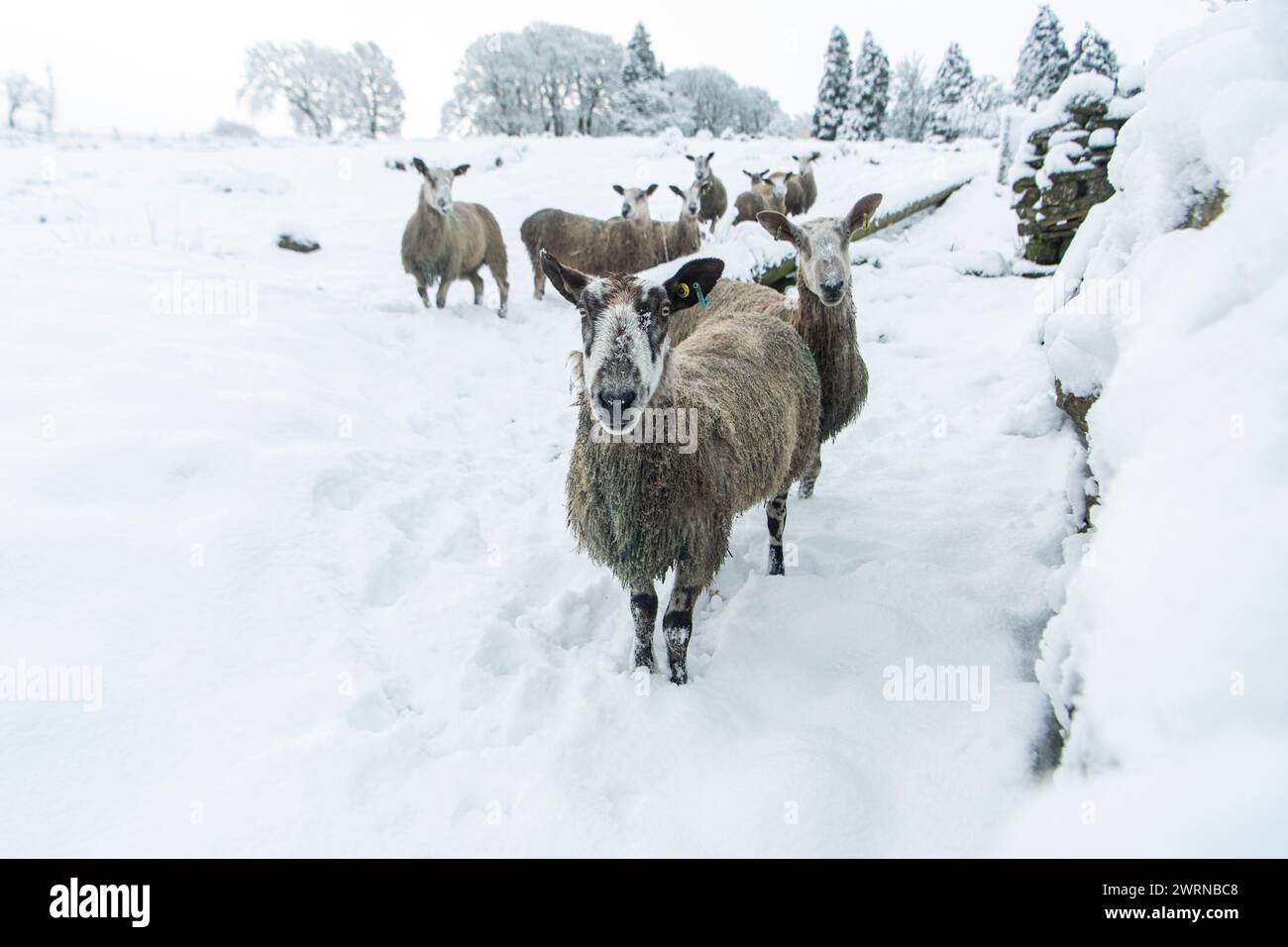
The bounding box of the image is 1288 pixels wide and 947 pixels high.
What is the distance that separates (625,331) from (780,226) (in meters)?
2.61

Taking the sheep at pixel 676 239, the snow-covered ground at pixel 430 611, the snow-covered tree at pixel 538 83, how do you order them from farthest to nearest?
the snow-covered tree at pixel 538 83 → the sheep at pixel 676 239 → the snow-covered ground at pixel 430 611

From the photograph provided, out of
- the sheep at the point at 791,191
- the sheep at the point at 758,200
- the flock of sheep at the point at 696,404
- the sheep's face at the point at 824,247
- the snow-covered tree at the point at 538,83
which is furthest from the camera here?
the snow-covered tree at the point at 538,83

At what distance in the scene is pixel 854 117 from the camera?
40438 mm

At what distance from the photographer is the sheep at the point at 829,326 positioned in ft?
14.1

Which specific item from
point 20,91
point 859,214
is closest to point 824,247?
point 859,214

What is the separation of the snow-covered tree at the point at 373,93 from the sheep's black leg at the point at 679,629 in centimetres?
5234

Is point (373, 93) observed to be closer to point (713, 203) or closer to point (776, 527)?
point (713, 203)

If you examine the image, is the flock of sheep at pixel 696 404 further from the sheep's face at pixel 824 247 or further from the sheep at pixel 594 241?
the sheep at pixel 594 241

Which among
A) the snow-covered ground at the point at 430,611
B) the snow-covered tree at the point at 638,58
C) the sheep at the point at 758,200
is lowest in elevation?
the snow-covered ground at the point at 430,611

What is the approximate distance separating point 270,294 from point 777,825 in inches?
295

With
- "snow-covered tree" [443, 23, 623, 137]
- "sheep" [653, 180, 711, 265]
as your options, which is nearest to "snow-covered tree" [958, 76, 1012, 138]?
"snow-covered tree" [443, 23, 623, 137]

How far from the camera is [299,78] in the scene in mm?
44344

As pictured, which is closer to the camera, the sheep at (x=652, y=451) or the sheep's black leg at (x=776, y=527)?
the sheep at (x=652, y=451)

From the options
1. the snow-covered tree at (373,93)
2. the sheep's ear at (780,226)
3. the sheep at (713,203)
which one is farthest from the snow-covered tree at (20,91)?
the sheep's ear at (780,226)
